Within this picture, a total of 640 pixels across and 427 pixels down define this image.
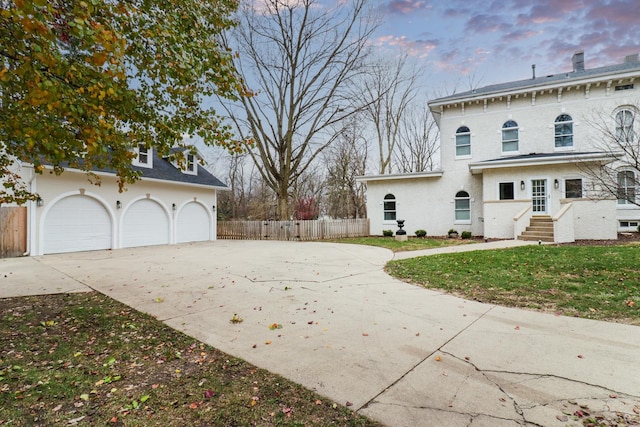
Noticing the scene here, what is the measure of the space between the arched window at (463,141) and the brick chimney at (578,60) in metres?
8.17

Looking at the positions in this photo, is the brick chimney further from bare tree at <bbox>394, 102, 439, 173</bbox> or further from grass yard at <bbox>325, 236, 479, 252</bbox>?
grass yard at <bbox>325, 236, 479, 252</bbox>

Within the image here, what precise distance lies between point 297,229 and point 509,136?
1279 cm

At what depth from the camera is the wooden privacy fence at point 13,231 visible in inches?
433

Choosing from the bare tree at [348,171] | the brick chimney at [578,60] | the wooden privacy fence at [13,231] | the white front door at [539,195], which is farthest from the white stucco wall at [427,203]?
the wooden privacy fence at [13,231]

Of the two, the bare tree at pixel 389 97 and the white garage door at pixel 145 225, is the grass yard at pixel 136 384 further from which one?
the bare tree at pixel 389 97

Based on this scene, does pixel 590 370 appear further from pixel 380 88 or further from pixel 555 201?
pixel 380 88

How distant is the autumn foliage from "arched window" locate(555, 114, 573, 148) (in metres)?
17.4

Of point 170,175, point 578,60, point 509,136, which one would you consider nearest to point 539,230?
point 509,136

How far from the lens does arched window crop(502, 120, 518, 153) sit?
54.8ft

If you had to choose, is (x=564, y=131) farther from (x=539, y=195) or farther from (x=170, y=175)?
(x=170, y=175)

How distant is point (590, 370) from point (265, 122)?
767 inches

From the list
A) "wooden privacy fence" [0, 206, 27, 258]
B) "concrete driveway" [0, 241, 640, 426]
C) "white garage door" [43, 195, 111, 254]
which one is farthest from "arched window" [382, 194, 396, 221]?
"wooden privacy fence" [0, 206, 27, 258]

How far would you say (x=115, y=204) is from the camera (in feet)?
45.4

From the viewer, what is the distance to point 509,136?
1681 cm
